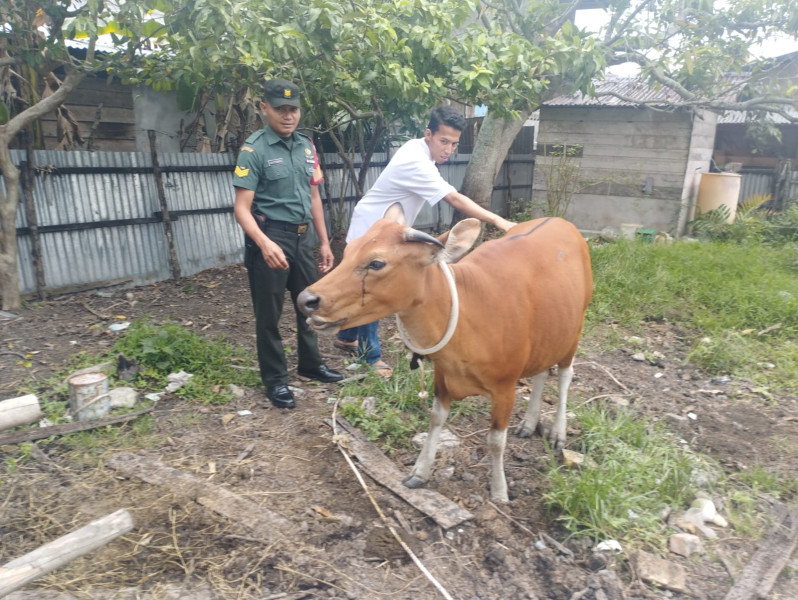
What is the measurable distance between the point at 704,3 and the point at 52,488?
31.9 feet

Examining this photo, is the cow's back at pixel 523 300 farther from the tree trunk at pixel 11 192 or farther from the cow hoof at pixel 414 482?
the tree trunk at pixel 11 192

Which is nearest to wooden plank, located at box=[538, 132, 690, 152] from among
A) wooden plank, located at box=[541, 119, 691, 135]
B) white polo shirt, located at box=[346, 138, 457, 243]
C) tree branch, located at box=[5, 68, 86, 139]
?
wooden plank, located at box=[541, 119, 691, 135]

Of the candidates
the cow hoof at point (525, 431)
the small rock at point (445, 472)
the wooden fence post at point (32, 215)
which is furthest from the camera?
the wooden fence post at point (32, 215)

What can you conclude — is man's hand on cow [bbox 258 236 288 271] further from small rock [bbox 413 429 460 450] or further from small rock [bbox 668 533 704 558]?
small rock [bbox 668 533 704 558]

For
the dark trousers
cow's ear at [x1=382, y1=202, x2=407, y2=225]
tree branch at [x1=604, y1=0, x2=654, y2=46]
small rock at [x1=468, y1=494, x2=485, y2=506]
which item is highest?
tree branch at [x1=604, y1=0, x2=654, y2=46]

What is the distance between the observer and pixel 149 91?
8562 mm

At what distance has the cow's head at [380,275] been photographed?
2723mm

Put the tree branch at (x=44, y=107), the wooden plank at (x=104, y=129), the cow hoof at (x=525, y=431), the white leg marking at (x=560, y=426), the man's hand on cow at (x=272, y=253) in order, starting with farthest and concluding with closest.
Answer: the wooden plank at (x=104, y=129)
the tree branch at (x=44, y=107)
the cow hoof at (x=525, y=431)
the white leg marking at (x=560, y=426)
the man's hand on cow at (x=272, y=253)

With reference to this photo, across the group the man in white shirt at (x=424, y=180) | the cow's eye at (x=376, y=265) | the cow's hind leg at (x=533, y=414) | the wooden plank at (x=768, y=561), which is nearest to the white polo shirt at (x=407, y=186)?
the man in white shirt at (x=424, y=180)

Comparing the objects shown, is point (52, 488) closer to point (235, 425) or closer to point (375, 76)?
point (235, 425)

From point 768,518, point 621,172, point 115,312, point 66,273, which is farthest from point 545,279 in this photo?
point 621,172

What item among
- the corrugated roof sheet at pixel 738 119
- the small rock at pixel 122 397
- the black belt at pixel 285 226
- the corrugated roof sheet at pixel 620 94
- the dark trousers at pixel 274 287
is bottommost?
the small rock at pixel 122 397

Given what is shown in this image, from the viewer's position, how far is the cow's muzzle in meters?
2.65

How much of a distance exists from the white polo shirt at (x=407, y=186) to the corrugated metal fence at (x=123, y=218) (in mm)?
3885
